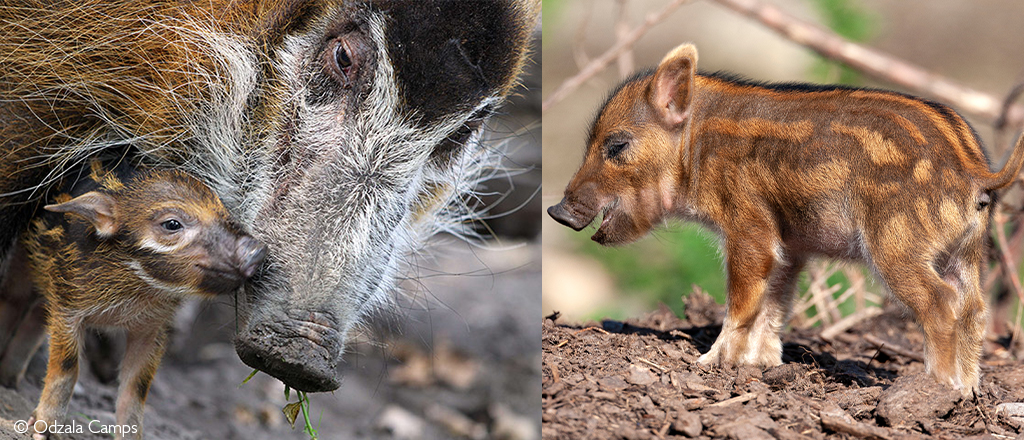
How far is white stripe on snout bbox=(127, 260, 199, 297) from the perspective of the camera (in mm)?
3406

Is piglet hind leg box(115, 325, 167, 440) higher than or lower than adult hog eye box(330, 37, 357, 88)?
lower

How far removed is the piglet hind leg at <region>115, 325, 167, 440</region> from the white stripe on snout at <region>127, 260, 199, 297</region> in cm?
45

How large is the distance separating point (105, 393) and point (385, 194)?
2254mm

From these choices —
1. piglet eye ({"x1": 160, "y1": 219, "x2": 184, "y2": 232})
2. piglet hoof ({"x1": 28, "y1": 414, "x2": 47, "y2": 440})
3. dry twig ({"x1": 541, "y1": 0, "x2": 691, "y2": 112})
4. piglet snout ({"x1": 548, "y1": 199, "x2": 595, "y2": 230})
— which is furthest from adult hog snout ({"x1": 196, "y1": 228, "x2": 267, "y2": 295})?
dry twig ({"x1": 541, "y1": 0, "x2": 691, "y2": 112})

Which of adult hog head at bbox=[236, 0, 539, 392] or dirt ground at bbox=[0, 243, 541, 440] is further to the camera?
dirt ground at bbox=[0, 243, 541, 440]

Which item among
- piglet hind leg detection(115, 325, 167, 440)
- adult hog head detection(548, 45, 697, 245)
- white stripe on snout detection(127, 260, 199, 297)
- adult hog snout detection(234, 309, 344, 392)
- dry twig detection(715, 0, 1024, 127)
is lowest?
piglet hind leg detection(115, 325, 167, 440)

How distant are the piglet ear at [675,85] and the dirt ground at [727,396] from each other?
33.9 inches

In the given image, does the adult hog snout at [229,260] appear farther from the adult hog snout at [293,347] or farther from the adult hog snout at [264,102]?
the adult hog snout at [293,347]

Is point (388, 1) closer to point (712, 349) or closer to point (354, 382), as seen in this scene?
A: point (712, 349)

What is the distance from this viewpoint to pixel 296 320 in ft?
10.2

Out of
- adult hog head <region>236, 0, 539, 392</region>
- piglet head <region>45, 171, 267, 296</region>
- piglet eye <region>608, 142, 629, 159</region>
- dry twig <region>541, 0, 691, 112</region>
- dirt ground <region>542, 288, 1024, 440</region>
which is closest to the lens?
dirt ground <region>542, 288, 1024, 440</region>

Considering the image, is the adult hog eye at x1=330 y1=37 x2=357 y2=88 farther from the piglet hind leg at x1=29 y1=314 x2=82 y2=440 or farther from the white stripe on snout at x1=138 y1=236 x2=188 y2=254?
the piglet hind leg at x1=29 y1=314 x2=82 y2=440

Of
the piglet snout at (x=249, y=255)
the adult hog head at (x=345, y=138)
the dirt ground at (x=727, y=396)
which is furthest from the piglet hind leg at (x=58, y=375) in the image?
the dirt ground at (x=727, y=396)

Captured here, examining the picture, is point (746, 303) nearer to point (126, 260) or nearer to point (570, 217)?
point (570, 217)
